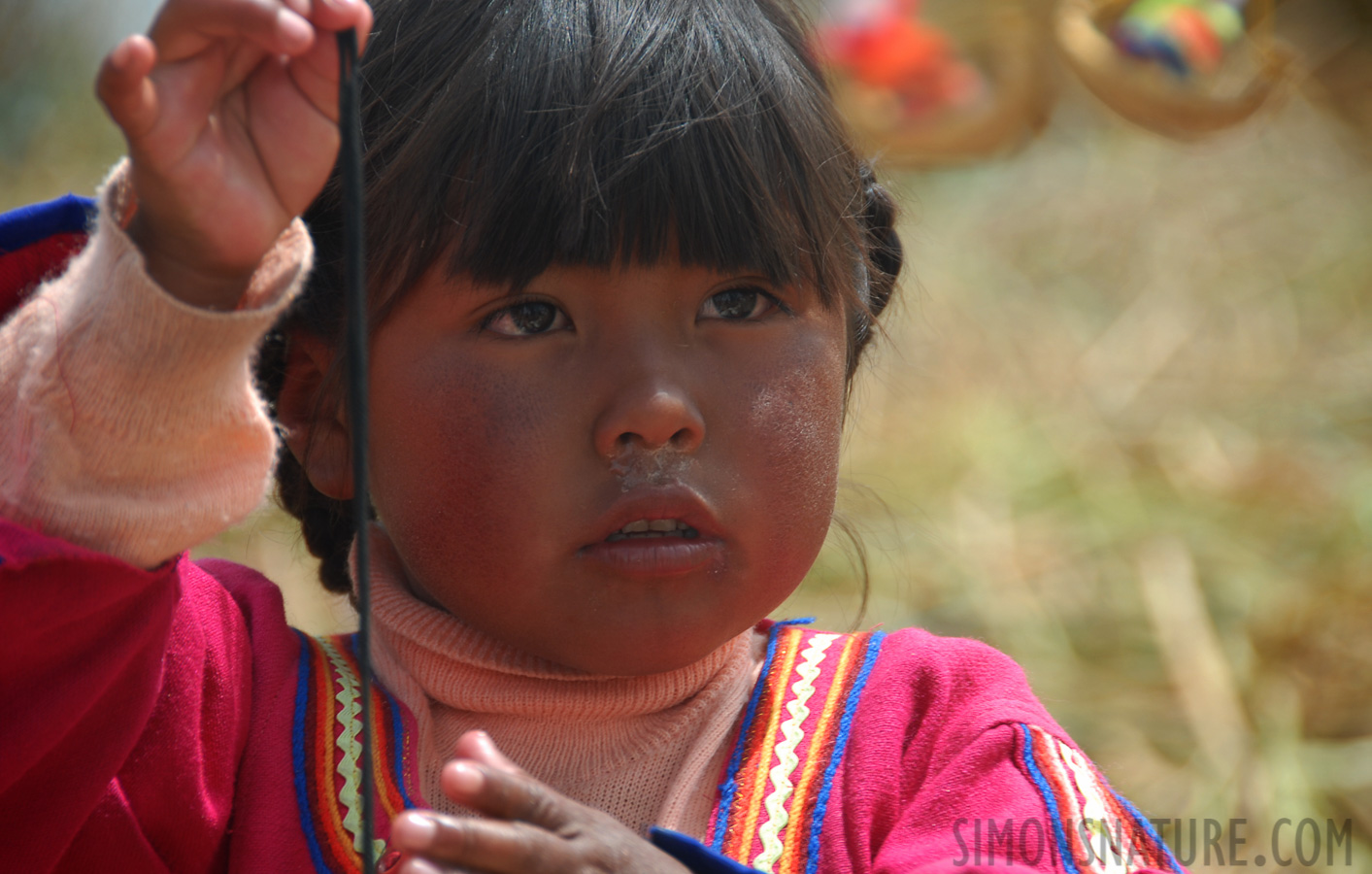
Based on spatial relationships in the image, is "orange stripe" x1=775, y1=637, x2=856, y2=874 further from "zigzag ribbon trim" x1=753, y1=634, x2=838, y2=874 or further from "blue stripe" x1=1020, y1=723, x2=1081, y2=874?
"blue stripe" x1=1020, y1=723, x2=1081, y2=874

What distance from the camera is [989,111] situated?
13.7 ft

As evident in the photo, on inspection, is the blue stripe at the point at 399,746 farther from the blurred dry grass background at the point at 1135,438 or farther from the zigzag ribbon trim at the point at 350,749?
the blurred dry grass background at the point at 1135,438

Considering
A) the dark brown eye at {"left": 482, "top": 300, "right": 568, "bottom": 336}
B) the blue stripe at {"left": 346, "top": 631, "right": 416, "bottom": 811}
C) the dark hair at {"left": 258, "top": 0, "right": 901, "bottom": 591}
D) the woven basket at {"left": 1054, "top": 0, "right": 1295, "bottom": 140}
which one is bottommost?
the woven basket at {"left": 1054, "top": 0, "right": 1295, "bottom": 140}

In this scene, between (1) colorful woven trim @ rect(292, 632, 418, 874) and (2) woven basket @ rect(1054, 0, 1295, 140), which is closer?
(1) colorful woven trim @ rect(292, 632, 418, 874)

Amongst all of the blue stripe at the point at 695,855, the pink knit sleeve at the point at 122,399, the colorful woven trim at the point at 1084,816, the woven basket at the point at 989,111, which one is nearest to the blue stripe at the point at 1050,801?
the colorful woven trim at the point at 1084,816

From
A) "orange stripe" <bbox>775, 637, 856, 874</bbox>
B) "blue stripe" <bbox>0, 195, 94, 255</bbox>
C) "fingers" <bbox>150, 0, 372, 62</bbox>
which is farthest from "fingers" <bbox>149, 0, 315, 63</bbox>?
"orange stripe" <bbox>775, 637, 856, 874</bbox>

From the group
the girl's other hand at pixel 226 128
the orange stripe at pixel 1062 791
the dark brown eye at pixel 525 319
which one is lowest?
the orange stripe at pixel 1062 791

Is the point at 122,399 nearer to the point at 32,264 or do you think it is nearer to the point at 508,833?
the point at 32,264

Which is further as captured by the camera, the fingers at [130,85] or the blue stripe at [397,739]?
the blue stripe at [397,739]

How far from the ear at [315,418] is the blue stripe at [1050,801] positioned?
63 cm

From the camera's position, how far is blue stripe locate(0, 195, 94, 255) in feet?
3.44

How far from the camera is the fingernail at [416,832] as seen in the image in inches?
30.6

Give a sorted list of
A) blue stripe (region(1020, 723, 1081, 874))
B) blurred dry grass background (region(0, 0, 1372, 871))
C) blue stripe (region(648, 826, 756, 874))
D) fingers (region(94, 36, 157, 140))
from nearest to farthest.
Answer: fingers (region(94, 36, 157, 140)), blue stripe (region(648, 826, 756, 874)), blue stripe (region(1020, 723, 1081, 874)), blurred dry grass background (region(0, 0, 1372, 871))

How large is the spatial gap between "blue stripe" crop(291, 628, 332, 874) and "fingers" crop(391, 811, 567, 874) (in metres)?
0.36
